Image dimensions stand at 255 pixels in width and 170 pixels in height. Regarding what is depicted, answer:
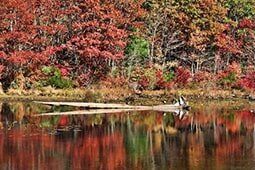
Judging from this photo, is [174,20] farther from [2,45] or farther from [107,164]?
[107,164]

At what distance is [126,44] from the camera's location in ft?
151

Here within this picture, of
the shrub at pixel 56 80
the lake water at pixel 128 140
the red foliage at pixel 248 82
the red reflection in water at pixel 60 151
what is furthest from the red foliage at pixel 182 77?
the red reflection in water at pixel 60 151

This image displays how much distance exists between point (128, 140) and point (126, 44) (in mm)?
22766

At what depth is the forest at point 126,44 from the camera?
43188 millimetres

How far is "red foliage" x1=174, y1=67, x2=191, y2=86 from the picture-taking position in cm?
4396

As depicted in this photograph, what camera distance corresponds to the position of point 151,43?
155ft

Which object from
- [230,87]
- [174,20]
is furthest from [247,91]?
[174,20]

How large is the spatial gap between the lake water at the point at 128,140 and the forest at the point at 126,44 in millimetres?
9361

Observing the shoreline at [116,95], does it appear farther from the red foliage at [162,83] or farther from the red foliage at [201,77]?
the red foliage at [201,77]

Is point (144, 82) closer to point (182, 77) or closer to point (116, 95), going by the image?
point (182, 77)

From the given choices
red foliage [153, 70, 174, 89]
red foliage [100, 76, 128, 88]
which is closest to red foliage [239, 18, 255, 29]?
red foliage [153, 70, 174, 89]

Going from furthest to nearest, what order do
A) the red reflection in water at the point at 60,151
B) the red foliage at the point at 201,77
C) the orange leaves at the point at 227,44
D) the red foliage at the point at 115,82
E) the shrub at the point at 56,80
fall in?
the orange leaves at the point at 227,44 < the red foliage at the point at 201,77 < the red foliage at the point at 115,82 < the shrub at the point at 56,80 < the red reflection in water at the point at 60,151

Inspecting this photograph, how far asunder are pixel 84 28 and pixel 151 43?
5487mm

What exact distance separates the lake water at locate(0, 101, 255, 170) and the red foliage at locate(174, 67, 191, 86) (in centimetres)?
959
